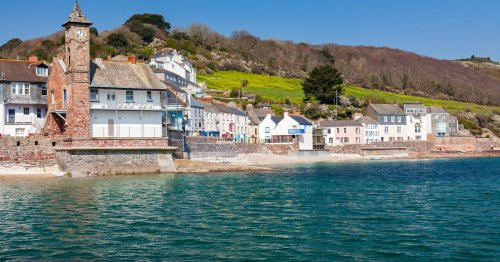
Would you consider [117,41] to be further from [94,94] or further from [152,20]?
[94,94]

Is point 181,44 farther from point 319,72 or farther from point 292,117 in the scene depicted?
point 292,117

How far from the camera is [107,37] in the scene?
5369 inches

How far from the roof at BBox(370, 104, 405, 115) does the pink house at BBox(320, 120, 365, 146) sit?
798 cm

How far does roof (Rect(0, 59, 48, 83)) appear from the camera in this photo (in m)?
55.0

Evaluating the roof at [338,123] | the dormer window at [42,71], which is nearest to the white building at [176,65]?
the roof at [338,123]

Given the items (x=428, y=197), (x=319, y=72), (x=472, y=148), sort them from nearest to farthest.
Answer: (x=428, y=197), (x=472, y=148), (x=319, y=72)

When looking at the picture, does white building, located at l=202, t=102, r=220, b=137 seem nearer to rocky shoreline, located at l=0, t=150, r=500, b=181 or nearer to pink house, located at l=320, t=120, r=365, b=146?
rocky shoreline, located at l=0, t=150, r=500, b=181

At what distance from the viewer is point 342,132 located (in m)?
99.9

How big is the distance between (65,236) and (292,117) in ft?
232

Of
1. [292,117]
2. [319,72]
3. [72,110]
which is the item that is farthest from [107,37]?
[72,110]

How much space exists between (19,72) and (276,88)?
8181 cm

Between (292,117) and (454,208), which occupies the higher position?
(292,117)

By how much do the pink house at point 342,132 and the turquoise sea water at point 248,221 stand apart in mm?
58255

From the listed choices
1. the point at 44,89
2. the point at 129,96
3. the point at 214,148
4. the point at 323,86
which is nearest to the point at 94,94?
the point at 129,96
